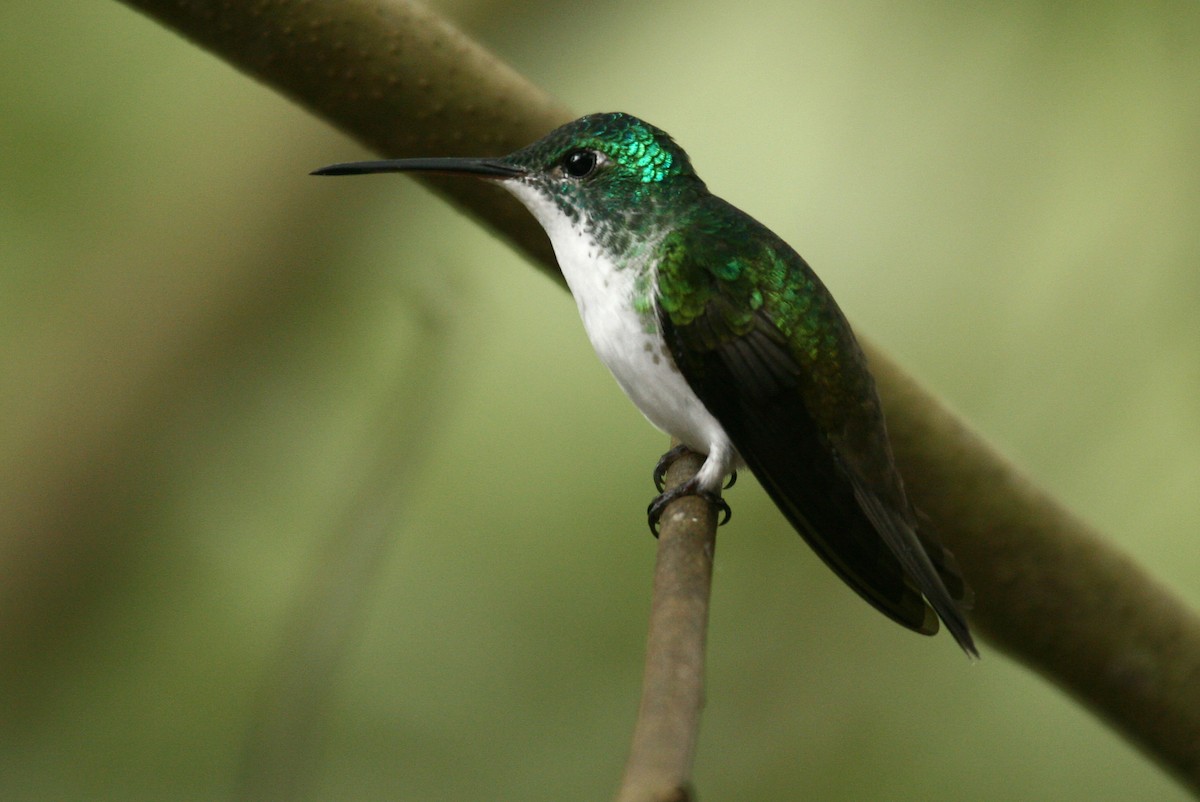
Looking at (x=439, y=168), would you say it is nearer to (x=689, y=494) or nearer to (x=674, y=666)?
(x=689, y=494)

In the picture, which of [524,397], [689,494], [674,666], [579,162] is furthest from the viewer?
[524,397]

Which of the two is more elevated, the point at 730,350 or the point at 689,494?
the point at 730,350

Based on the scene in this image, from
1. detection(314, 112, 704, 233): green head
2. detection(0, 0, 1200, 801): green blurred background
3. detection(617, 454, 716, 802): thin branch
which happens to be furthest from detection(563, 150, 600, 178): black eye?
detection(0, 0, 1200, 801): green blurred background

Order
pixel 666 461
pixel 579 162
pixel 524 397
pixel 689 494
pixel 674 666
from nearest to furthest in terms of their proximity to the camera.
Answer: pixel 674 666, pixel 689 494, pixel 579 162, pixel 666 461, pixel 524 397

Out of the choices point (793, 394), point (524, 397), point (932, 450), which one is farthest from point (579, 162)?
point (524, 397)

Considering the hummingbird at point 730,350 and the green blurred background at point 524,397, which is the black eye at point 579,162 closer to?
the hummingbird at point 730,350

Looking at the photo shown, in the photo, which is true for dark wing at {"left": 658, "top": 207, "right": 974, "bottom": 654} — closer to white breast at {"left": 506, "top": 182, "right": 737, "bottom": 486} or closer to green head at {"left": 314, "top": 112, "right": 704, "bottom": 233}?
white breast at {"left": 506, "top": 182, "right": 737, "bottom": 486}

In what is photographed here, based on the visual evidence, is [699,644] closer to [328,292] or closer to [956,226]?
[328,292]
